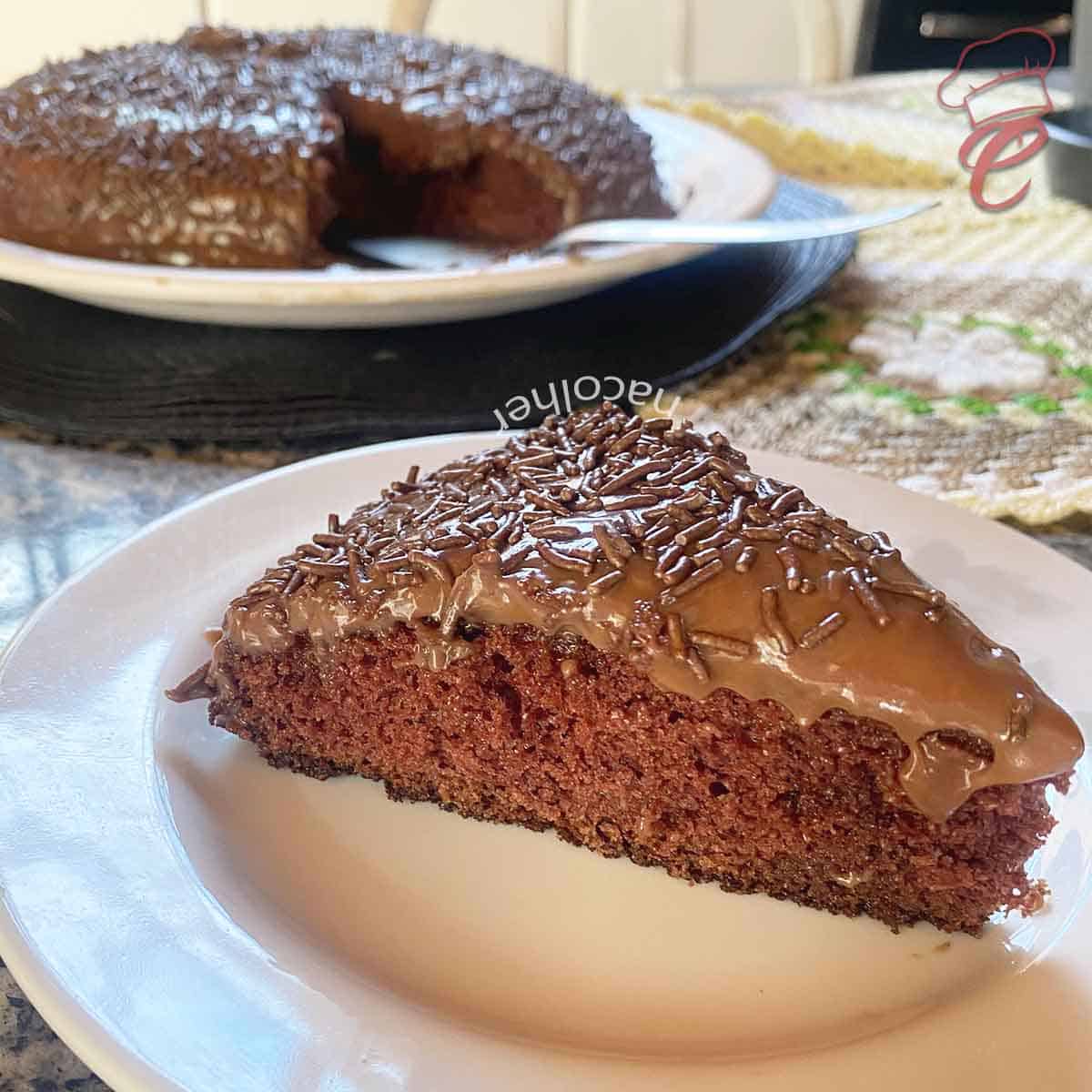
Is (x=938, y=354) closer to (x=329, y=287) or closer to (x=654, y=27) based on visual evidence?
(x=329, y=287)

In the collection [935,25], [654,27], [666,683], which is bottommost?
[654,27]

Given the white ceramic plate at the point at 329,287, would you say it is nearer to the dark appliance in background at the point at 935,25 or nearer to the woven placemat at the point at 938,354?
the woven placemat at the point at 938,354

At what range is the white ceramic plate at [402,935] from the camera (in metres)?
0.81

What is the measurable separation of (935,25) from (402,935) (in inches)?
216

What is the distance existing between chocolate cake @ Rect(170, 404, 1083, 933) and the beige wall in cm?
462

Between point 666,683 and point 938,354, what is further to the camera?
point 938,354

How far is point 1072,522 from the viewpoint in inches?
60.6

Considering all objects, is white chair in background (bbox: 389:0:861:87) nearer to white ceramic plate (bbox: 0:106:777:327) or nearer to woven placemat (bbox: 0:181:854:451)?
woven placemat (bbox: 0:181:854:451)

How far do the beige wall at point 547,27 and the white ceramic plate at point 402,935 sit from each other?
466 cm

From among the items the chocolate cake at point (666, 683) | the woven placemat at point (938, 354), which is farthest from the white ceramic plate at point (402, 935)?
the woven placemat at point (938, 354)

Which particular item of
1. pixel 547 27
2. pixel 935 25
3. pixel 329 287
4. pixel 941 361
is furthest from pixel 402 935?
pixel 547 27

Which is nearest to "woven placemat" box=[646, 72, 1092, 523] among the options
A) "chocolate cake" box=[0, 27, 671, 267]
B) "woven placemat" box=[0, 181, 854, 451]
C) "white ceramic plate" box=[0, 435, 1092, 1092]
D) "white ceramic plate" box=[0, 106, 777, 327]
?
"woven placemat" box=[0, 181, 854, 451]

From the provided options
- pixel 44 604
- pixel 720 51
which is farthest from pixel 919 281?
pixel 720 51

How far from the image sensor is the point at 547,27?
602cm
